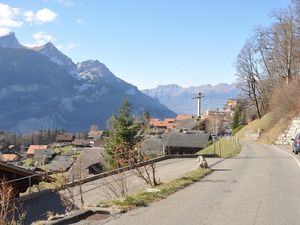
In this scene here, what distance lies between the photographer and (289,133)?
5159 centimetres

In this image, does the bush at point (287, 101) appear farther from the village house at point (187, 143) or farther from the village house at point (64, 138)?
the village house at point (64, 138)

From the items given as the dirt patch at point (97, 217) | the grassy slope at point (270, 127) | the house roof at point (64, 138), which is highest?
the grassy slope at point (270, 127)

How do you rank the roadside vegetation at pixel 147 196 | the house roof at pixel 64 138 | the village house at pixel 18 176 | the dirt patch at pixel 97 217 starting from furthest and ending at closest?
1. the house roof at pixel 64 138
2. the village house at pixel 18 176
3. the roadside vegetation at pixel 147 196
4. the dirt patch at pixel 97 217

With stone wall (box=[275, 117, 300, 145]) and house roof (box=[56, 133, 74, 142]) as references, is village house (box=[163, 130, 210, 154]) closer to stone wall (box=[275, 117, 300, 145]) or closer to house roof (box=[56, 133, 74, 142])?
stone wall (box=[275, 117, 300, 145])

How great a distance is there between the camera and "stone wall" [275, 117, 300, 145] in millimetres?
49250

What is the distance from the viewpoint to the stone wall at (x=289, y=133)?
49.2m

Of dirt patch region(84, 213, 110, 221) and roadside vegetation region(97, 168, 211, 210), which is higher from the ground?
roadside vegetation region(97, 168, 211, 210)

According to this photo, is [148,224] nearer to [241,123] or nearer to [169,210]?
[169,210]

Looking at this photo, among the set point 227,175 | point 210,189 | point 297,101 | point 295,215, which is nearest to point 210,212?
point 295,215

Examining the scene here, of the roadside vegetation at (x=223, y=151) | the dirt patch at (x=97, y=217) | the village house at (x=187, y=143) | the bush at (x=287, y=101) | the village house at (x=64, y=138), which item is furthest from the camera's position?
the village house at (x=64, y=138)

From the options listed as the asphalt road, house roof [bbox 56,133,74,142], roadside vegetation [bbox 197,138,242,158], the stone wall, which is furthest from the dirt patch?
house roof [bbox 56,133,74,142]

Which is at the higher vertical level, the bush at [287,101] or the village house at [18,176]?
the bush at [287,101]

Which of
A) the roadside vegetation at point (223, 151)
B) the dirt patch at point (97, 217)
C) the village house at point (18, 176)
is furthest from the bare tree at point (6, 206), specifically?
the roadside vegetation at point (223, 151)

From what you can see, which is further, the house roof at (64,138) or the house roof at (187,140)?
the house roof at (64,138)
